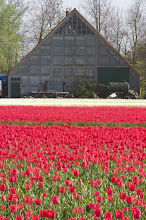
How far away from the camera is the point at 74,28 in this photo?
130 ft

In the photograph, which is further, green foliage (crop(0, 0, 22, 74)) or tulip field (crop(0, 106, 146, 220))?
green foliage (crop(0, 0, 22, 74))

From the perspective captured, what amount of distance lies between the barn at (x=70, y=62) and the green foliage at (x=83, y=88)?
69 cm

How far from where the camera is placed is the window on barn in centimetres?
3950

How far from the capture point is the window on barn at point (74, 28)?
130 feet

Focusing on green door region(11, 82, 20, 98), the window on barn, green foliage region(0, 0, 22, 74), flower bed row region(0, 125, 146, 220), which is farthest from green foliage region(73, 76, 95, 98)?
flower bed row region(0, 125, 146, 220)

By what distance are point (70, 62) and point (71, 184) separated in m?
36.9

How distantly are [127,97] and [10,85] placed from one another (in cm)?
1300

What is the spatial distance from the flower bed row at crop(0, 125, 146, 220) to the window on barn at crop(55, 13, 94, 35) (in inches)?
1319

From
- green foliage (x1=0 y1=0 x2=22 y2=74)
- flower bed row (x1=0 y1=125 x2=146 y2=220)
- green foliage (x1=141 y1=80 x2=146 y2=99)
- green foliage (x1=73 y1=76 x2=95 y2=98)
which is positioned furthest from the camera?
green foliage (x1=0 y1=0 x2=22 y2=74)

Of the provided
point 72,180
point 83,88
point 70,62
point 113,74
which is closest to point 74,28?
point 70,62

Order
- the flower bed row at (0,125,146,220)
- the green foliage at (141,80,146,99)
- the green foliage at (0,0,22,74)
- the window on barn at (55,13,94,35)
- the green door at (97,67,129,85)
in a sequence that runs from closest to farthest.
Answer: the flower bed row at (0,125,146,220) < the green door at (97,67,129,85) < the window on barn at (55,13,94,35) < the green foliage at (141,80,146,99) < the green foliage at (0,0,22,74)

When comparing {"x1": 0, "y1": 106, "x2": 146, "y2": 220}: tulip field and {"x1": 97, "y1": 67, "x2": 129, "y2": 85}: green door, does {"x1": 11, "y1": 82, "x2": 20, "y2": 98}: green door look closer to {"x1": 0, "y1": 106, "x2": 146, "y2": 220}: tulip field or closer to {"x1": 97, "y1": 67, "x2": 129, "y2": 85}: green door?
{"x1": 97, "y1": 67, "x2": 129, "y2": 85}: green door

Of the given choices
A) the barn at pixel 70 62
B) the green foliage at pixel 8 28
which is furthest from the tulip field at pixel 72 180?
the green foliage at pixel 8 28

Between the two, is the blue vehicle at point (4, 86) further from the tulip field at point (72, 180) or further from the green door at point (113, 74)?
the tulip field at point (72, 180)
